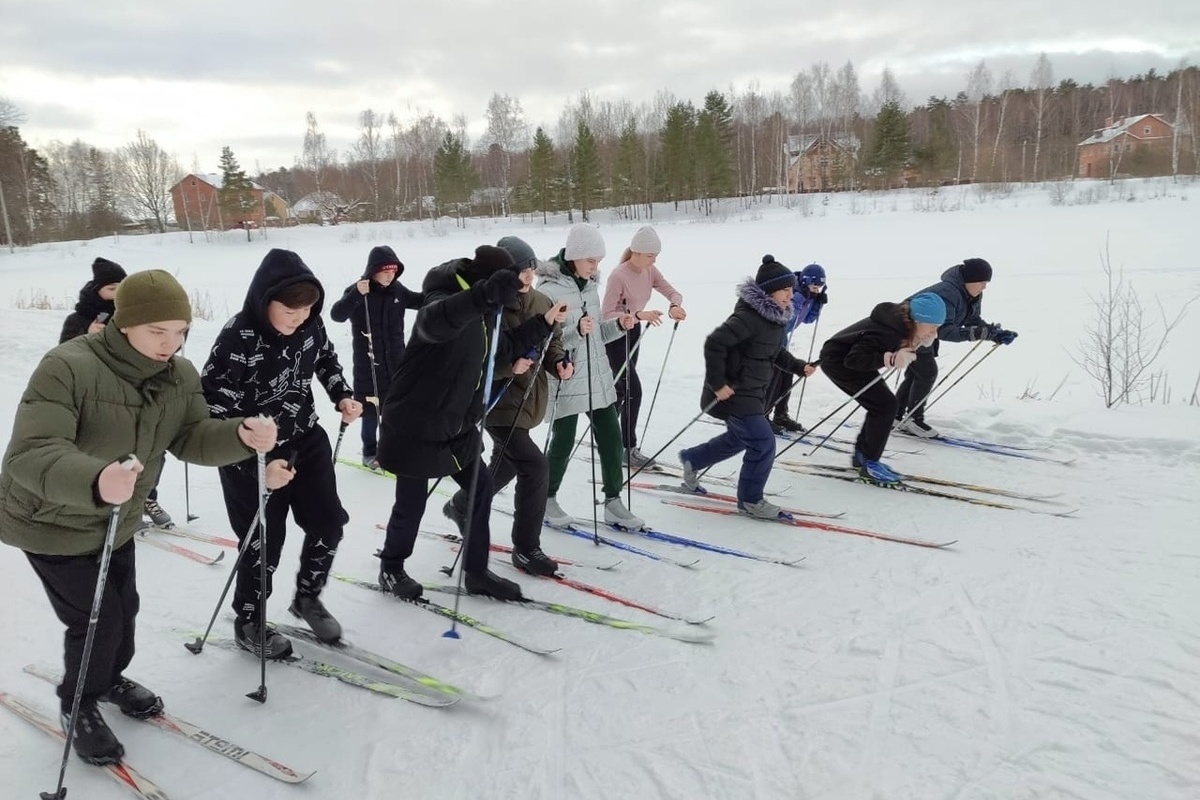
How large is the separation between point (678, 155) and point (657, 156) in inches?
153

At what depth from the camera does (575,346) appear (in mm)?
4145

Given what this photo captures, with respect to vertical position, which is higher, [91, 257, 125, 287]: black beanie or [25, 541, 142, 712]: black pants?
[91, 257, 125, 287]: black beanie

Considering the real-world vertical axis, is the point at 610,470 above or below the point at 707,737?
above

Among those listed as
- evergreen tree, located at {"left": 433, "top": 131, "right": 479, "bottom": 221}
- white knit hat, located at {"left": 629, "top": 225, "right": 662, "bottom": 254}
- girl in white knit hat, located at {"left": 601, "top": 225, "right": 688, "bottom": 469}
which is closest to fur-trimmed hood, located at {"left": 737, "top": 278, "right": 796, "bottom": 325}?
girl in white knit hat, located at {"left": 601, "top": 225, "right": 688, "bottom": 469}

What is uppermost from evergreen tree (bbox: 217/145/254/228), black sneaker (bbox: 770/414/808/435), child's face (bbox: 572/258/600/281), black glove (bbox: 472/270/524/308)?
evergreen tree (bbox: 217/145/254/228)

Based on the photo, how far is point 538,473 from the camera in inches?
140

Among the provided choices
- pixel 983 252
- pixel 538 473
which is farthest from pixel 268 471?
pixel 983 252

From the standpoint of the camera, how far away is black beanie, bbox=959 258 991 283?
552 centimetres

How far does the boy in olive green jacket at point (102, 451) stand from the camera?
73.4 inches

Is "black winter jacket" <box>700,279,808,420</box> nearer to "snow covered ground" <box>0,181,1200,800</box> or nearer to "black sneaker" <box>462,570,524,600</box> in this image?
"snow covered ground" <box>0,181,1200,800</box>

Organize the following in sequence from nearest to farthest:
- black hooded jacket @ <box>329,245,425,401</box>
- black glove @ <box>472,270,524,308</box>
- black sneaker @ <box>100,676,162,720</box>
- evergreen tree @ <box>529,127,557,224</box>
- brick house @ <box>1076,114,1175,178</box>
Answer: black sneaker @ <box>100,676,162,720</box>
black glove @ <box>472,270,524,308</box>
black hooded jacket @ <box>329,245,425,401</box>
brick house @ <box>1076,114,1175,178</box>
evergreen tree @ <box>529,127,557,224</box>

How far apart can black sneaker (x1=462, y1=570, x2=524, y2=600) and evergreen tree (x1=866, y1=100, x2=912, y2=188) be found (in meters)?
41.1

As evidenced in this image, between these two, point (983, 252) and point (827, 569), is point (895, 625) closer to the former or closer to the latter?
point (827, 569)

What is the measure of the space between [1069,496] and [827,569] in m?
2.15
